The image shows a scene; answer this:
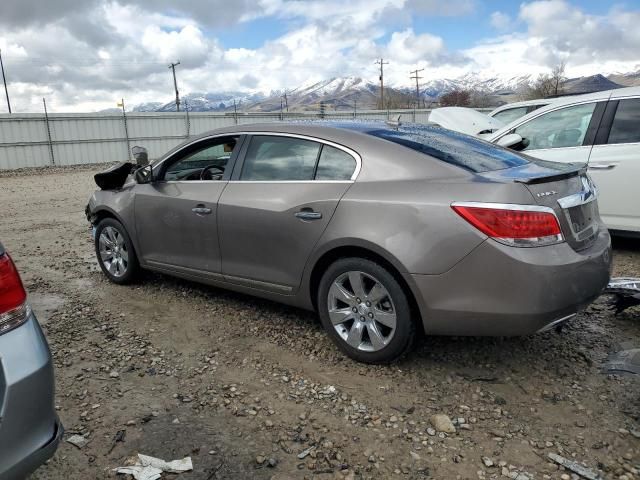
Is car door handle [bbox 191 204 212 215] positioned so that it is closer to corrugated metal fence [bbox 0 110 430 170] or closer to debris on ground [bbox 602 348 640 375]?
debris on ground [bbox 602 348 640 375]

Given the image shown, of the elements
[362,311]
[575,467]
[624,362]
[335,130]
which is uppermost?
[335,130]

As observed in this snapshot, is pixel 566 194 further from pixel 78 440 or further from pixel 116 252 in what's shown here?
pixel 116 252

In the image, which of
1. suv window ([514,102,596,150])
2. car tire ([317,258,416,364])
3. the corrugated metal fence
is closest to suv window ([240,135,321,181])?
car tire ([317,258,416,364])

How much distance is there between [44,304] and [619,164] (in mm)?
5560

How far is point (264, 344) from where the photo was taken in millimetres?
3773

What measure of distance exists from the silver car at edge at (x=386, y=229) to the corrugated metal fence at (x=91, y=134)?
57.1 feet

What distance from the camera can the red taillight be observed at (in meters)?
1.92

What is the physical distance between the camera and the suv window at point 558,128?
5699mm

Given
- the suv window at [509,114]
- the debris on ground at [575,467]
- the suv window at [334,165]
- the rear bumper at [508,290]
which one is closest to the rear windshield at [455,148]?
the suv window at [334,165]

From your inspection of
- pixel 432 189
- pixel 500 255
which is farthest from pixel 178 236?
pixel 500 255

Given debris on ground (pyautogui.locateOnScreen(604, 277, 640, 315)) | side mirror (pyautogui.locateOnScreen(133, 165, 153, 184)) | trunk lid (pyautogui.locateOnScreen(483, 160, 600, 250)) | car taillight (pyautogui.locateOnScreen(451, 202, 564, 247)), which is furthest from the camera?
side mirror (pyautogui.locateOnScreen(133, 165, 153, 184))

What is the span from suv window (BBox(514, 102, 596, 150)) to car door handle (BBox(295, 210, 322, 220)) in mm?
3671

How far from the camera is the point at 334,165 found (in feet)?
11.4

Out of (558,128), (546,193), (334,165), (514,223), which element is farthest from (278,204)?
(558,128)
